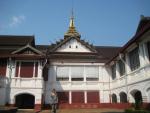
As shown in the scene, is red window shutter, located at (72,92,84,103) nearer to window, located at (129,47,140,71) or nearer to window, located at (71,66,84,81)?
window, located at (71,66,84,81)

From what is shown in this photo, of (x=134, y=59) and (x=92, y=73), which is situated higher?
(x=134, y=59)

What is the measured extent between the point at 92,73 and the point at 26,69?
7.75 metres

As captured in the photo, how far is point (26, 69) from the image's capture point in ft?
62.4

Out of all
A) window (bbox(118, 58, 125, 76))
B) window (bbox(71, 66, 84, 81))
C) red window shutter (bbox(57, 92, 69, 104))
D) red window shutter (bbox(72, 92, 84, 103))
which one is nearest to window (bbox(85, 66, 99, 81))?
window (bbox(71, 66, 84, 81))

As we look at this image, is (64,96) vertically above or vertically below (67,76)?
below

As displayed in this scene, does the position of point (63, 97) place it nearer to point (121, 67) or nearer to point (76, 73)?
point (76, 73)

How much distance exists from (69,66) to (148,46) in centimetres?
1132

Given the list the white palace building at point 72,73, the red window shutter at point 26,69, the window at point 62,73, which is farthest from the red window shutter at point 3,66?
the window at point 62,73

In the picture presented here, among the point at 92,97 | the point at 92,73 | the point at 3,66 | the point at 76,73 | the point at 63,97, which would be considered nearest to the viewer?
the point at 3,66

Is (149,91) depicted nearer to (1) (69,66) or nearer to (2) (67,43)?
(1) (69,66)

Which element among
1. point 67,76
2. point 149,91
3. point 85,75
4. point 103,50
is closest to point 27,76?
point 67,76

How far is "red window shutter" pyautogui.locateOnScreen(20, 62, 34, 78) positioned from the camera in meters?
18.9

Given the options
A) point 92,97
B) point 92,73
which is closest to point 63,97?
point 92,97

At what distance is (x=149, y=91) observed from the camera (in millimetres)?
12562
